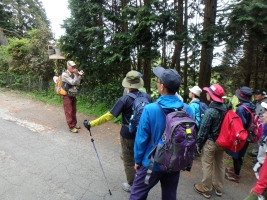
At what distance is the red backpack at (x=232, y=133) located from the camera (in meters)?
3.20

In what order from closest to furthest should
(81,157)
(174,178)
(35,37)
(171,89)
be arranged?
(171,89) → (174,178) → (81,157) → (35,37)

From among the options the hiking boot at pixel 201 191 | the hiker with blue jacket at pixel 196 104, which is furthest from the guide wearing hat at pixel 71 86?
the hiking boot at pixel 201 191

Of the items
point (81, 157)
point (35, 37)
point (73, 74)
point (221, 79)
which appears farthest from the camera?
point (35, 37)

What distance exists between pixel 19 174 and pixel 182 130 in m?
3.50

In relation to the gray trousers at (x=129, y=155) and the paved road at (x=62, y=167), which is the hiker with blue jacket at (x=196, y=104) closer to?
the paved road at (x=62, y=167)

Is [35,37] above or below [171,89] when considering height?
above

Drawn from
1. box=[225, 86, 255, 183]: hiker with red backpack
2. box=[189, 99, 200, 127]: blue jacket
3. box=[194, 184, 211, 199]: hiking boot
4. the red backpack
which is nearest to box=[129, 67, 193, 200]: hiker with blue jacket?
the red backpack

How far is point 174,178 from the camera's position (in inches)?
98.0

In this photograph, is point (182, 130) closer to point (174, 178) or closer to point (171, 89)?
point (171, 89)


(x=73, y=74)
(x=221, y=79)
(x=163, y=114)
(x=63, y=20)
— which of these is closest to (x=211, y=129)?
(x=163, y=114)

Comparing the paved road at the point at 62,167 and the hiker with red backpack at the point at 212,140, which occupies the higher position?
the hiker with red backpack at the point at 212,140

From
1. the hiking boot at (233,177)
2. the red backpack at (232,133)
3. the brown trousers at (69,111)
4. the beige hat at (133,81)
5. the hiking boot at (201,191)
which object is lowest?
the hiking boot at (233,177)

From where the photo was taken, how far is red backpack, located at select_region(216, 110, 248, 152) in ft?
10.5

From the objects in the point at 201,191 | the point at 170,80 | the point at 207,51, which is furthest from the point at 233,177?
the point at 207,51
